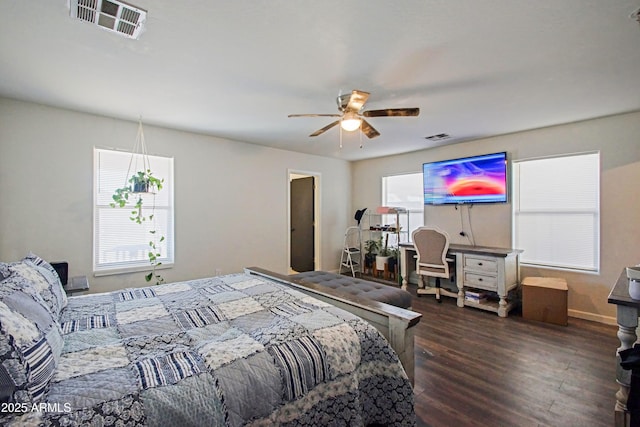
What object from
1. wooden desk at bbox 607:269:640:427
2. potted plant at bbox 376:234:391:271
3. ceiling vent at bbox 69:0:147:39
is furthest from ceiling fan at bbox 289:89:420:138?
potted plant at bbox 376:234:391:271

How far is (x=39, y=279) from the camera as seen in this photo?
1.68 m

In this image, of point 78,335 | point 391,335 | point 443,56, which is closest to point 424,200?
point 443,56

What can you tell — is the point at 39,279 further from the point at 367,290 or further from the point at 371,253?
the point at 371,253

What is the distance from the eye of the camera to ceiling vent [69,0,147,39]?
5.09 feet

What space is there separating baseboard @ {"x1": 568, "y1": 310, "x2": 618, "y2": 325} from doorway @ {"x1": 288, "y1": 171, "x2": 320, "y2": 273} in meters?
3.83

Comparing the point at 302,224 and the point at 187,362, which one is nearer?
the point at 187,362

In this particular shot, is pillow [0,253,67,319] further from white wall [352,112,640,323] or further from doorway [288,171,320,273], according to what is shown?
white wall [352,112,640,323]

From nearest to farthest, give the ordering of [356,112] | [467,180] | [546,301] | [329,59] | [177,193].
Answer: [329,59] < [356,112] < [546,301] < [177,193] < [467,180]

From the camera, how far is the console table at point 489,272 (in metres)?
3.58

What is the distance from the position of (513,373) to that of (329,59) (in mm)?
2806

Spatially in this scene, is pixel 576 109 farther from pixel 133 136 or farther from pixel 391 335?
pixel 133 136

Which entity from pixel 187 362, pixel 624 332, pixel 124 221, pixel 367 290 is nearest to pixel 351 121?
pixel 367 290

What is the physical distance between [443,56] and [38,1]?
2.42 m

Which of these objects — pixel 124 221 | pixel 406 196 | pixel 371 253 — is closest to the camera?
pixel 124 221
